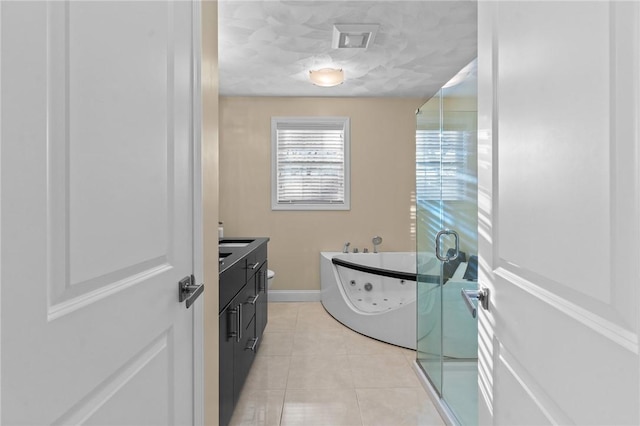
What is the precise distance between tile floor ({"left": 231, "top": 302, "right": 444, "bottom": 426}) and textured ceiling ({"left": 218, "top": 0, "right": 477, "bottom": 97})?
243 centimetres

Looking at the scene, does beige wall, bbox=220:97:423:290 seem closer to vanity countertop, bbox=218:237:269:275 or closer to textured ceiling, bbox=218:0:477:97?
textured ceiling, bbox=218:0:477:97

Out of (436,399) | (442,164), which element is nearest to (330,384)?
(436,399)

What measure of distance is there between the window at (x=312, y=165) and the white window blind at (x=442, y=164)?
180 cm

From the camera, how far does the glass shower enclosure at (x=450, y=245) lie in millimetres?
1801

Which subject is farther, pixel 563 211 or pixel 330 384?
pixel 330 384

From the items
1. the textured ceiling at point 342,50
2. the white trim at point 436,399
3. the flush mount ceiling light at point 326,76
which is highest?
the textured ceiling at point 342,50

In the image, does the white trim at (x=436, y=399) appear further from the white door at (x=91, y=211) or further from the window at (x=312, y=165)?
the window at (x=312, y=165)

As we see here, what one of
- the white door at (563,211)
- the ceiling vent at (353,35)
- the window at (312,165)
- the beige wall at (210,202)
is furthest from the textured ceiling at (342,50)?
the white door at (563,211)

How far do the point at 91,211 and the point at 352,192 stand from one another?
3836 millimetres

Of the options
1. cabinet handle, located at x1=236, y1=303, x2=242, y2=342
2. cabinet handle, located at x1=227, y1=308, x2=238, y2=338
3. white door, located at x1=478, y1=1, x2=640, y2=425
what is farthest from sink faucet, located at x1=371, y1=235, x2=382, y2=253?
white door, located at x1=478, y1=1, x2=640, y2=425

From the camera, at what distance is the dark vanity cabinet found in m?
1.66

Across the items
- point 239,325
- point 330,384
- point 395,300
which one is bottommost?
point 330,384

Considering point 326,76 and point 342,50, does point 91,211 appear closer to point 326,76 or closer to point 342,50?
point 342,50

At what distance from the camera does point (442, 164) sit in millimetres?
2186
